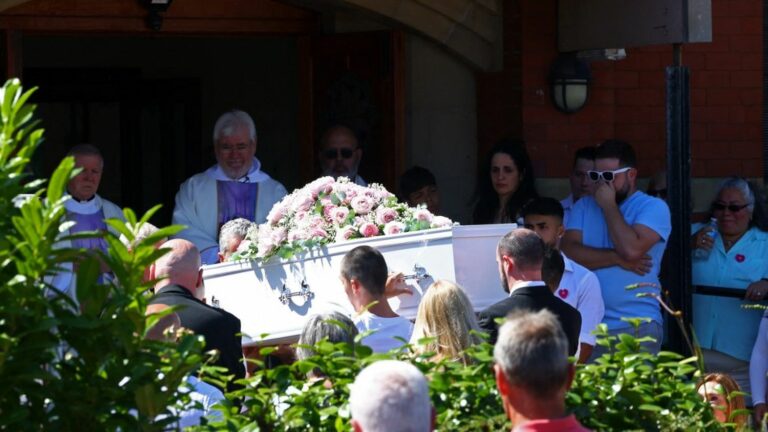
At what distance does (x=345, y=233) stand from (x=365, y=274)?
638mm

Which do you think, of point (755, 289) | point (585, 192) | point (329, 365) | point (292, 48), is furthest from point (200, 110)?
point (329, 365)

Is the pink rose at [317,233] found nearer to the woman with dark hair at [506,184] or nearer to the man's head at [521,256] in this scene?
the man's head at [521,256]

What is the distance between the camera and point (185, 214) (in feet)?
26.9

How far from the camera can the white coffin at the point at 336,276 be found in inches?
248

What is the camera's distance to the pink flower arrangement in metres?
A: 6.41

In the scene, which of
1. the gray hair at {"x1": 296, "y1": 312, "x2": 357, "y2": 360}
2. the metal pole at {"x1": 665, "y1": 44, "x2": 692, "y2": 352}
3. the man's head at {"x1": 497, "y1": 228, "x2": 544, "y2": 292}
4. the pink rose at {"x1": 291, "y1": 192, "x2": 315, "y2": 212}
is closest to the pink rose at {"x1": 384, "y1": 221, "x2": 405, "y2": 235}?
the pink rose at {"x1": 291, "y1": 192, "x2": 315, "y2": 212}

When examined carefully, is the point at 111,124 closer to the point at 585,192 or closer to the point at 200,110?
the point at 200,110

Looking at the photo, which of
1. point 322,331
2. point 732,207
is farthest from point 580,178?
point 322,331

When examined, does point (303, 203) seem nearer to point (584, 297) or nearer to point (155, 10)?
point (584, 297)

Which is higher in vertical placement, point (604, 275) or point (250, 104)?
point (250, 104)

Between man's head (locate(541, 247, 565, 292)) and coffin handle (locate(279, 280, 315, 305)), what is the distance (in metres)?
1.09

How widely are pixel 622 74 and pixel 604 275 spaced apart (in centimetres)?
240

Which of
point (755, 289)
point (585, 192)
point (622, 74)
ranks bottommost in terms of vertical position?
point (755, 289)

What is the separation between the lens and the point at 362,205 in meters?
6.47
